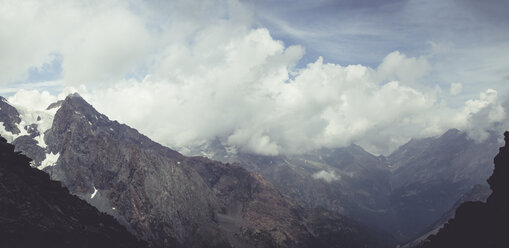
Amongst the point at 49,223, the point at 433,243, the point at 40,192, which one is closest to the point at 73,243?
the point at 49,223

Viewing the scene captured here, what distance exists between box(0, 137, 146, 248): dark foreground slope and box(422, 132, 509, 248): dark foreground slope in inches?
6923

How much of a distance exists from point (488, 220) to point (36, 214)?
202m

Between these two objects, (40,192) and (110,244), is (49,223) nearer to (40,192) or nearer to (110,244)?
(40,192)

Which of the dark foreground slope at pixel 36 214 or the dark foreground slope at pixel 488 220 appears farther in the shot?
the dark foreground slope at pixel 36 214

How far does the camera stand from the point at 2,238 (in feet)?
471

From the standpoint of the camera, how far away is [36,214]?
16562cm

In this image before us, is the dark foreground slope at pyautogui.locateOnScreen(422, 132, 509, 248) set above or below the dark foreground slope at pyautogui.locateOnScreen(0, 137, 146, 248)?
below

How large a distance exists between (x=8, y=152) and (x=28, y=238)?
53735 millimetres

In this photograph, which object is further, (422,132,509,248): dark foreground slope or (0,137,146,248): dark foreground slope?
(0,137,146,248): dark foreground slope

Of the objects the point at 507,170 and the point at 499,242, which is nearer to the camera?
the point at 499,242

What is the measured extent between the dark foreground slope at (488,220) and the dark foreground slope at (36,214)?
175841 millimetres

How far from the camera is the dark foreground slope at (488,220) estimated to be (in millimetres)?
135500

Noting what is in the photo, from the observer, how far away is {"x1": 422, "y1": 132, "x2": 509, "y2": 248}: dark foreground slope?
136m

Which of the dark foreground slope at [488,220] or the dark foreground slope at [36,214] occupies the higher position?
the dark foreground slope at [36,214]
